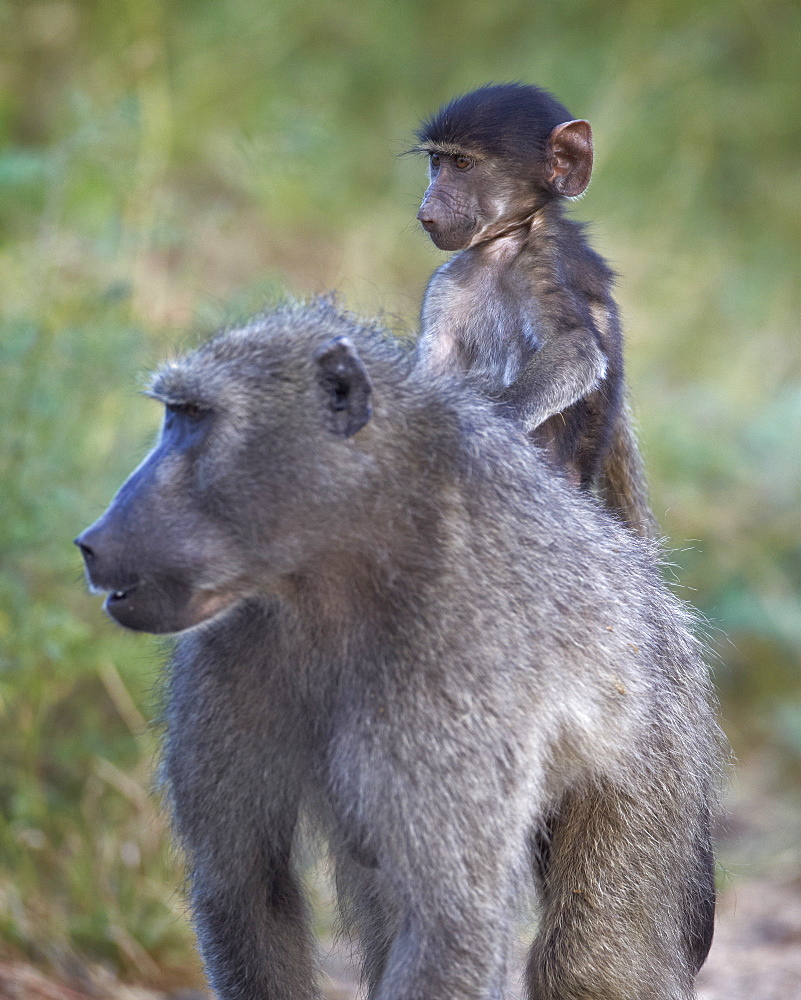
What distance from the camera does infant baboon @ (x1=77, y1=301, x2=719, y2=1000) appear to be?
2.22 metres

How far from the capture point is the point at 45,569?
4016 millimetres

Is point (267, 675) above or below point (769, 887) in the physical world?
above

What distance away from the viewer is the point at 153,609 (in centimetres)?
220

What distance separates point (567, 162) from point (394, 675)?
1.57 meters

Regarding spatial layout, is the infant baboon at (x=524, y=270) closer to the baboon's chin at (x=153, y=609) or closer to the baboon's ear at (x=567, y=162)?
the baboon's ear at (x=567, y=162)

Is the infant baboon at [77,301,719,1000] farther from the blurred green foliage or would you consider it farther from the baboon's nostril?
the blurred green foliage

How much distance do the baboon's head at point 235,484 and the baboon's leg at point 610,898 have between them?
0.84 metres

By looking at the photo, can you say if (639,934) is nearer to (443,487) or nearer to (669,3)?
(443,487)

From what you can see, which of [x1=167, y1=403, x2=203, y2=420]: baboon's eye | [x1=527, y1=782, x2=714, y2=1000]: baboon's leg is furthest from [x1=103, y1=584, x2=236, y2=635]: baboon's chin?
[x1=527, y1=782, x2=714, y2=1000]: baboon's leg

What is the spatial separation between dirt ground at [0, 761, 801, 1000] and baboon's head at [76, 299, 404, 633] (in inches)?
66.5

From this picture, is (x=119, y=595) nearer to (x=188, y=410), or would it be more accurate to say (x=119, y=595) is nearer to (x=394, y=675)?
(x=188, y=410)

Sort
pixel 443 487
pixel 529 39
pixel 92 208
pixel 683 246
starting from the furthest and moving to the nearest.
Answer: pixel 529 39 → pixel 683 246 → pixel 92 208 → pixel 443 487

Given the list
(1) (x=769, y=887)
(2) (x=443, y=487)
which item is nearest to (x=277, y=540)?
(2) (x=443, y=487)

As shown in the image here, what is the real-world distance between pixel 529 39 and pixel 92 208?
17.8 ft
